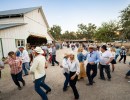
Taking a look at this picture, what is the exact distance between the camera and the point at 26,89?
5.32 metres

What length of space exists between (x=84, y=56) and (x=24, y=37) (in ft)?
37.5

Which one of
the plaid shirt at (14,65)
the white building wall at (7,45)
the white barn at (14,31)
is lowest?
the plaid shirt at (14,65)

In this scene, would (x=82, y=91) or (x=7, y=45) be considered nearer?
(x=82, y=91)

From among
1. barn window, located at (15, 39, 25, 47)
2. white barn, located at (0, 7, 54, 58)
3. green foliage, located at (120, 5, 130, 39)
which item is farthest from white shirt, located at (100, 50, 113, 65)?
green foliage, located at (120, 5, 130, 39)

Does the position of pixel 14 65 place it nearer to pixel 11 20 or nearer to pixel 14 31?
pixel 14 31

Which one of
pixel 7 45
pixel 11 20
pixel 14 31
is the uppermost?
pixel 11 20

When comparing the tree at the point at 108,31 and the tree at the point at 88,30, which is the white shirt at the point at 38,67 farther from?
the tree at the point at 88,30

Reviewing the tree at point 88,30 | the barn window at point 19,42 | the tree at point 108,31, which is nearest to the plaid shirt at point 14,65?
the barn window at point 19,42

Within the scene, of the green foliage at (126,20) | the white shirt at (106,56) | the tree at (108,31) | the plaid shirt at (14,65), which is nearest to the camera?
the plaid shirt at (14,65)

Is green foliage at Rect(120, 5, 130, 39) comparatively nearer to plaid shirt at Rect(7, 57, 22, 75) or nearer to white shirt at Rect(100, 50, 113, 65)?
white shirt at Rect(100, 50, 113, 65)

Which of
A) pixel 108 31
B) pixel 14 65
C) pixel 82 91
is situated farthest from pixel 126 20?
pixel 14 65

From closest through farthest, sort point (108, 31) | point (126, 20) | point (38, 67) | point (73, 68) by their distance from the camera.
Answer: point (38, 67), point (73, 68), point (126, 20), point (108, 31)

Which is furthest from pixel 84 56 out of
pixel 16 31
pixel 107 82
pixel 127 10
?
pixel 127 10

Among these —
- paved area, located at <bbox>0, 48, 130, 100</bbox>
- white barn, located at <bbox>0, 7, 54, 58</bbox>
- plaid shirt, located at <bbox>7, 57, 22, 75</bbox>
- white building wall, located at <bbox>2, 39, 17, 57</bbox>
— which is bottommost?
paved area, located at <bbox>0, 48, 130, 100</bbox>
